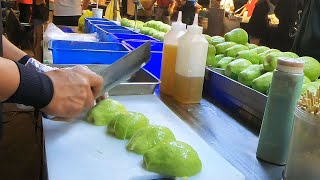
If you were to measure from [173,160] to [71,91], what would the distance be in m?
0.36

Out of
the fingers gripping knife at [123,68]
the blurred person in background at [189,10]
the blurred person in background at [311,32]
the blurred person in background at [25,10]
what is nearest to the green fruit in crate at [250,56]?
the fingers gripping knife at [123,68]

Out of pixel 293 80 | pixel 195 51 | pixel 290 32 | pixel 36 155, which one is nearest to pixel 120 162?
pixel 293 80

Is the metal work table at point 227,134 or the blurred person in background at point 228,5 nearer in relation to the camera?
the metal work table at point 227,134

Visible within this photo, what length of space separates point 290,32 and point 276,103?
3.77 m

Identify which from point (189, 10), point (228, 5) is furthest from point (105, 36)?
point (228, 5)

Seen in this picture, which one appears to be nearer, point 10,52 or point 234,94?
point 234,94

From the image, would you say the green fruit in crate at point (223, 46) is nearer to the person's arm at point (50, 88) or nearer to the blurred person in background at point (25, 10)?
the person's arm at point (50, 88)

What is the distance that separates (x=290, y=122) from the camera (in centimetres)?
90

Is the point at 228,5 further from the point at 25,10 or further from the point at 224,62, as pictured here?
the point at 224,62

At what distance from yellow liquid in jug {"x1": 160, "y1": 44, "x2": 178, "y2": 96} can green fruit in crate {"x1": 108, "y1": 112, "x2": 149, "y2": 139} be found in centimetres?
46

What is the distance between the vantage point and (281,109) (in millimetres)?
901

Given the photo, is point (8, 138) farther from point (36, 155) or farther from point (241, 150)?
point (241, 150)

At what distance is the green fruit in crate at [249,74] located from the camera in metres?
1.32

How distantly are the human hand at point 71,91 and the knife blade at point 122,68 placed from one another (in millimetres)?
117
